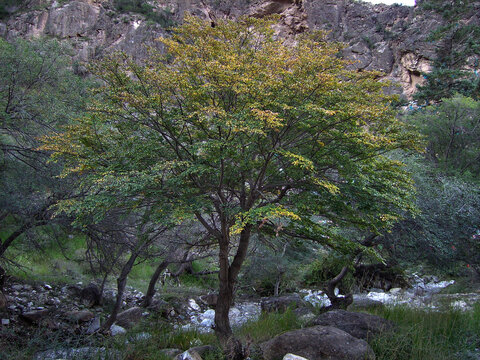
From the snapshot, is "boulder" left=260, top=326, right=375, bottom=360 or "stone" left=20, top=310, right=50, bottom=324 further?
"stone" left=20, top=310, right=50, bottom=324

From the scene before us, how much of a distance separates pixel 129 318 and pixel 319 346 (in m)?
6.64

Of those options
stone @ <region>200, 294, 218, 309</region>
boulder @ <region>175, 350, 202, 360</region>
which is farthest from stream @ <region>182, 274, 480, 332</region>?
boulder @ <region>175, 350, 202, 360</region>

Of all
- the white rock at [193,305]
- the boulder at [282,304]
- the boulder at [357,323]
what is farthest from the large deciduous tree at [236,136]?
the white rock at [193,305]

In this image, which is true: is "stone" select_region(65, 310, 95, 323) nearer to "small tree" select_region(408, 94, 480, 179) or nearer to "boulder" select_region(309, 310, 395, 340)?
"boulder" select_region(309, 310, 395, 340)

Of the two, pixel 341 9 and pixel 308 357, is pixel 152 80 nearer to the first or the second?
pixel 308 357

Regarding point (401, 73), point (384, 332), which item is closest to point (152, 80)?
point (384, 332)

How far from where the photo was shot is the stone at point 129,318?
949 cm

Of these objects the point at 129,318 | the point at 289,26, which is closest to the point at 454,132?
the point at 129,318

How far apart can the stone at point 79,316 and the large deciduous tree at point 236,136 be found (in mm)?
4991

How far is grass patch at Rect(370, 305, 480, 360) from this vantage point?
491 cm

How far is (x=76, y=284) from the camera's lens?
13055 millimetres

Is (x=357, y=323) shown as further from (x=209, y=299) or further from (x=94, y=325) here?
(x=209, y=299)

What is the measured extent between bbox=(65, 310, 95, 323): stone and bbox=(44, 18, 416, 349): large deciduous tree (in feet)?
16.4

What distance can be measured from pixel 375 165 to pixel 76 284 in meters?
11.7
